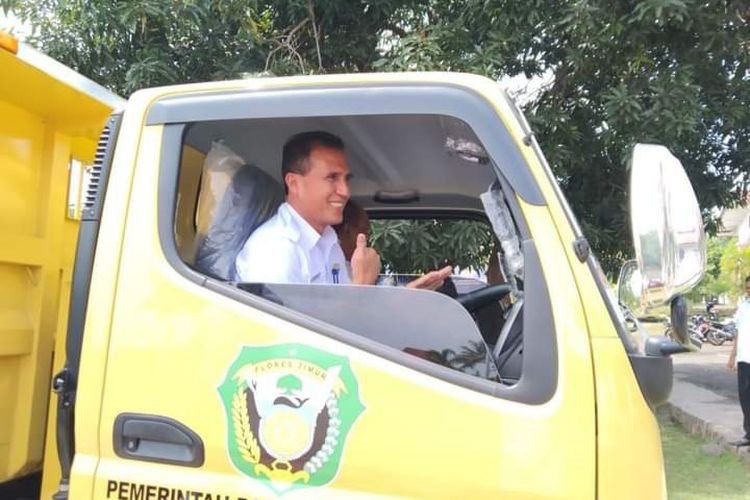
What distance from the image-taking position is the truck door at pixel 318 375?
154 cm

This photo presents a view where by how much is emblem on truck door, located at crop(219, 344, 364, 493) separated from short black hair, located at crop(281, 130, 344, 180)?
2.55 feet

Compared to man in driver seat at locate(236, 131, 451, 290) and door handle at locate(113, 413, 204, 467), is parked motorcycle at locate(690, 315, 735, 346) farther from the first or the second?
door handle at locate(113, 413, 204, 467)

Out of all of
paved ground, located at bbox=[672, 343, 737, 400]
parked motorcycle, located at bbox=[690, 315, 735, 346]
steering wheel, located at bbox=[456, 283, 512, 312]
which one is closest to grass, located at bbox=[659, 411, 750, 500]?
paved ground, located at bbox=[672, 343, 737, 400]

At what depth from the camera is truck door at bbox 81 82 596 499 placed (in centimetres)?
154

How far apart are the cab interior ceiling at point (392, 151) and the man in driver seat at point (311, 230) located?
2.7 inches

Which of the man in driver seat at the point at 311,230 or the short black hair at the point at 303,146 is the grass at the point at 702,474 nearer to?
the man in driver seat at the point at 311,230

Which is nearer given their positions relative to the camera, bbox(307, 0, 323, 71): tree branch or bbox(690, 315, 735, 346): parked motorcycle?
bbox(307, 0, 323, 71): tree branch

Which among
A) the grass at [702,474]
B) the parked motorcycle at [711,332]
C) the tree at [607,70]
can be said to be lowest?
the grass at [702,474]

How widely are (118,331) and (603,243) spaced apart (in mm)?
5622

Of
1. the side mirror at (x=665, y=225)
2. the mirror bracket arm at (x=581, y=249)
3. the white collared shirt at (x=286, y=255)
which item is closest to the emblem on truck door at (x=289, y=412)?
the white collared shirt at (x=286, y=255)

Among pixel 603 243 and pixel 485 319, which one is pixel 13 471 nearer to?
pixel 485 319

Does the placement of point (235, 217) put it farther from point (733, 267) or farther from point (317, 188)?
point (733, 267)

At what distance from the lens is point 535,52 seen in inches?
258

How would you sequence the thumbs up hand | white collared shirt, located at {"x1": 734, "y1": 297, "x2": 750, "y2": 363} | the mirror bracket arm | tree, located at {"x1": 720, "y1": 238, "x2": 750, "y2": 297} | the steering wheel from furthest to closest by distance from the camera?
1. tree, located at {"x1": 720, "y1": 238, "x2": 750, "y2": 297}
2. white collared shirt, located at {"x1": 734, "y1": 297, "x2": 750, "y2": 363}
3. the steering wheel
4. the thumbs up hand
5. the mirror bracket arm
